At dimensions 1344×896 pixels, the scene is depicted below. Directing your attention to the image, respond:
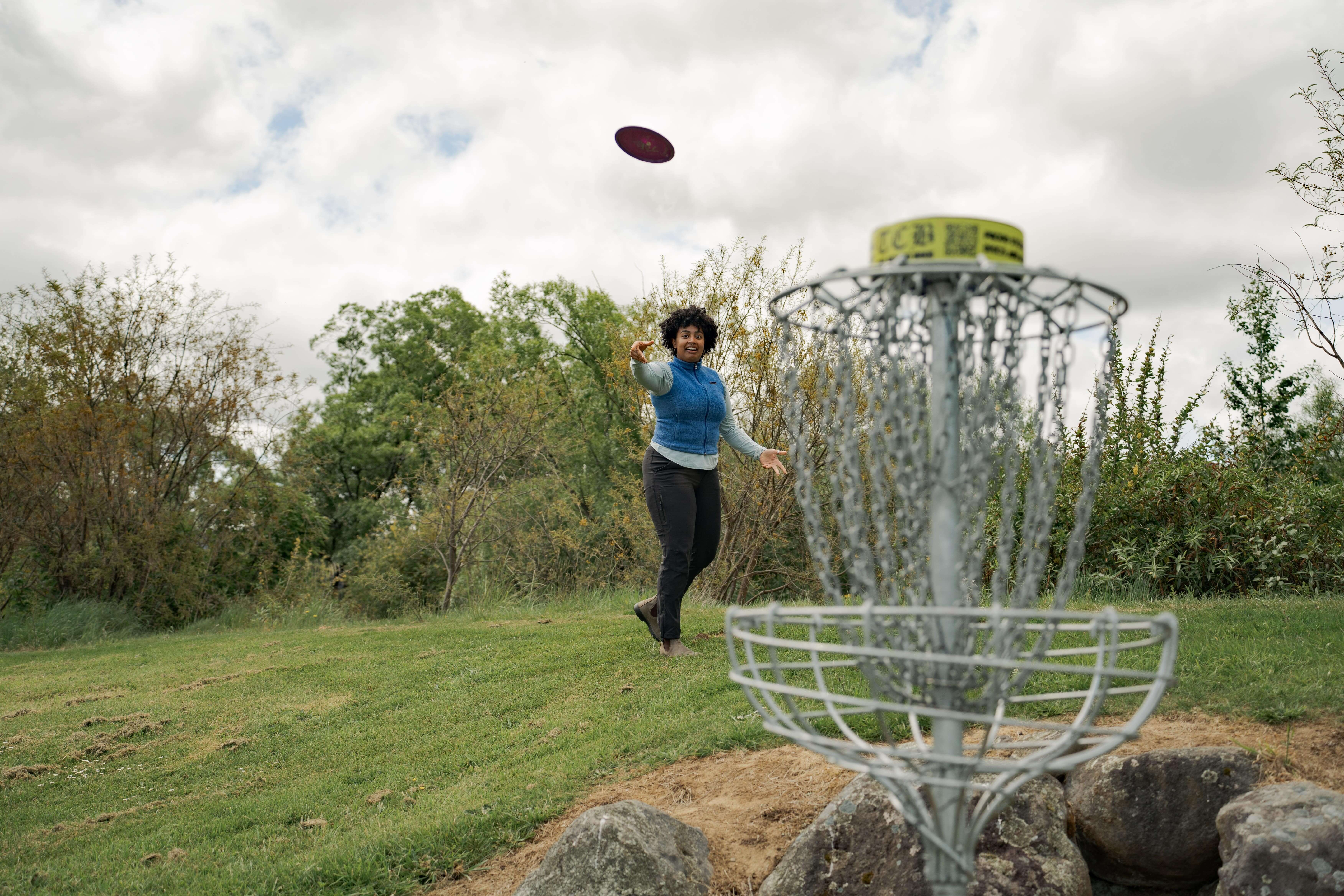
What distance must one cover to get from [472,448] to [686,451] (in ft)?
19.6

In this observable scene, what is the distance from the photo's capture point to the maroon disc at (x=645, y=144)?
3672 mm

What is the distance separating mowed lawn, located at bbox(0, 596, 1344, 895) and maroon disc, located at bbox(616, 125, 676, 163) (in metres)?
2.57

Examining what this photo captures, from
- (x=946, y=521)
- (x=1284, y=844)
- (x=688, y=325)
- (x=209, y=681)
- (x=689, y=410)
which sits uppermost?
(x=688, y=325)

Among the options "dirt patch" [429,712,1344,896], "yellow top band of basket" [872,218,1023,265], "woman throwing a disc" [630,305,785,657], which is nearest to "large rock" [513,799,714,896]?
"dirt patch" [429,712,1344,896]

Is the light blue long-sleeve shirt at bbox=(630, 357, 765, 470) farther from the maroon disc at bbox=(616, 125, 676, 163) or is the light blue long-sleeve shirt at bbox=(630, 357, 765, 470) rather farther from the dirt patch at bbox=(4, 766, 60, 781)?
the dirt patch at bbox=(4, 766, 60, 781)

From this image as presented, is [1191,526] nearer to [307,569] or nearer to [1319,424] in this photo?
[1319,424]

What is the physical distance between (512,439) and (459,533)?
1571 mm

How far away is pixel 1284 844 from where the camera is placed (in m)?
2.62

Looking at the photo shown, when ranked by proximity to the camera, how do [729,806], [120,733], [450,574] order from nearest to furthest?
[729,806] < [120,733] < [450,574]

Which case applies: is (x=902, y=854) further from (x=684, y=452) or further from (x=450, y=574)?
(x=450, y=574)

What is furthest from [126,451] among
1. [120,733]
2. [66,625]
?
[120,733]

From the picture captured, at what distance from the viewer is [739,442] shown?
5.28 m

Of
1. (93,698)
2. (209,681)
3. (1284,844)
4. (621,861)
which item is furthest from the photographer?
(209,681)

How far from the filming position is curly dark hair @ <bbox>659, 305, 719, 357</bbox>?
206 inches
